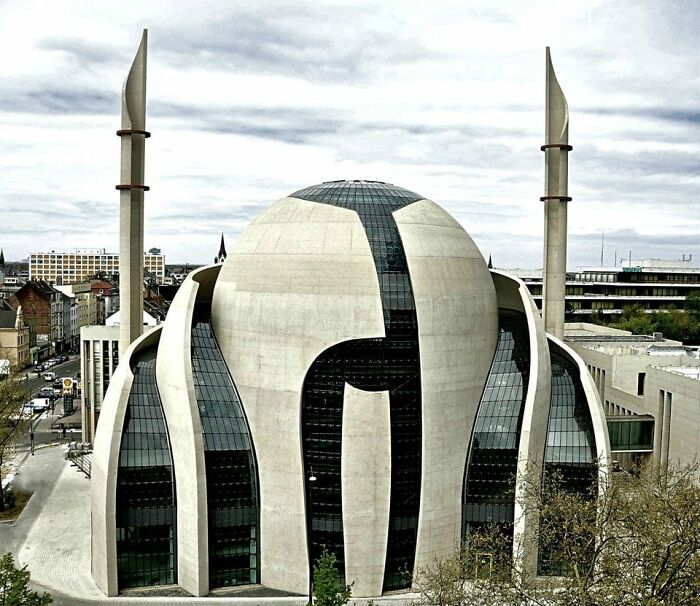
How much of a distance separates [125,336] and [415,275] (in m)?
19.5

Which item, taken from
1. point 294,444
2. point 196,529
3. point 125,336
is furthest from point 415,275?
point 125,336

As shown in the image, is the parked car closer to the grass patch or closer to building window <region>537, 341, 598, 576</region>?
the grass patch

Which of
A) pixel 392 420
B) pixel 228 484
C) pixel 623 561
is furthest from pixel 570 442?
pixel 228 484

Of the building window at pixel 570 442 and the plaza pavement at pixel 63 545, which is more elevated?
the building window at pixel 570 442

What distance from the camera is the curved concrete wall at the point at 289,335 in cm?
3481

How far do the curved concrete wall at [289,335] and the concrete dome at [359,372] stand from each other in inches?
2.1

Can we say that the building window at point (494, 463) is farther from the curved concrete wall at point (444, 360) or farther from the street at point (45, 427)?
the street at point (45, 427)

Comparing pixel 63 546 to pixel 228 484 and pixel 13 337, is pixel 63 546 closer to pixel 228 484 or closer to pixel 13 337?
pixel 228 484

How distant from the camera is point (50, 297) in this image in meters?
122

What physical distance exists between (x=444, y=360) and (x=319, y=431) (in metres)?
7.25

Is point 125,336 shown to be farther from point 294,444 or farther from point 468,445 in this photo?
point 468,445

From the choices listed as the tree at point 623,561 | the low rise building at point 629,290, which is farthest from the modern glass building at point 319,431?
the low rise building at point 629,290

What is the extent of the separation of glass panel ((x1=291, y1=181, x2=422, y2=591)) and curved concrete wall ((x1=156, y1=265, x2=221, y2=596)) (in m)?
5.25

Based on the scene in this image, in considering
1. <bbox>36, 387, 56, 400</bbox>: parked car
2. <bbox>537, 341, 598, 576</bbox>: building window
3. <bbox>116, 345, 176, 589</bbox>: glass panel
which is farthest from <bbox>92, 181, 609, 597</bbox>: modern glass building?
<bbox>36, 387, 56, 400</bbox>: parked car
